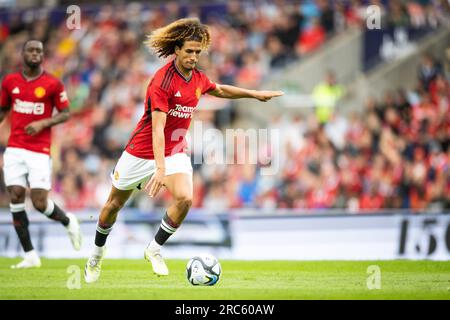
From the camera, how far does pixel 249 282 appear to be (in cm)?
1045

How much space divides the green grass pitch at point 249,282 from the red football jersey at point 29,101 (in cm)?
166

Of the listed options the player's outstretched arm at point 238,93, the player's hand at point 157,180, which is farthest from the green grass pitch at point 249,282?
the player's outstretched arm at point 238,93

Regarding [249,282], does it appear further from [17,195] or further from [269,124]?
[269,124]

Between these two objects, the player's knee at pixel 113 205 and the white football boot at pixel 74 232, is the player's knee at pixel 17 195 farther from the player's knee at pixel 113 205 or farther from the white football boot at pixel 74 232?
the player's knee at pixel 113 205

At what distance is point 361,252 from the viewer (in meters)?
15.3

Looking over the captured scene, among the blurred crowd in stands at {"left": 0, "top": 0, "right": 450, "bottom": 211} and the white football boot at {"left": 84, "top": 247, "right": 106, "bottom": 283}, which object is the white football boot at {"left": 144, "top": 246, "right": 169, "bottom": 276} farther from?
the blurred crowd in stands at {"left": 0, "top": 0, "right": 450, "bottom": 211}

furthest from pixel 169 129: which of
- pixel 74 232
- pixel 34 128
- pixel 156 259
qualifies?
pixel 74 232

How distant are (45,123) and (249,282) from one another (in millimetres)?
3461

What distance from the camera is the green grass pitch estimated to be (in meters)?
9.39

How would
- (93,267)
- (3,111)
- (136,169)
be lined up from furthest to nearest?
(3,111) → (93,267) → (136,169)

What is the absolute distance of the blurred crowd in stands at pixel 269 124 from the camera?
17.3 m

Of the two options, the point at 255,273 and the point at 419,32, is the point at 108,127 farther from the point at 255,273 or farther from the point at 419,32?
the point at 255,273
